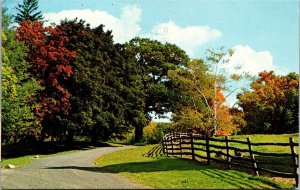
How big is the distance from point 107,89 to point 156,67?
11505 millimetres

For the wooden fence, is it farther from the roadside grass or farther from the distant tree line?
the distant tree line

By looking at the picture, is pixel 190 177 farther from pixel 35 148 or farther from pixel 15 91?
pixel 35 148

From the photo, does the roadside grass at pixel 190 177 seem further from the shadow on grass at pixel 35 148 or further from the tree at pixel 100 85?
the tree at pixel 100 85

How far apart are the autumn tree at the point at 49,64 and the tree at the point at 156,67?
13.5 metres

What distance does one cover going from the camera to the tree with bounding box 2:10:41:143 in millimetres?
27906

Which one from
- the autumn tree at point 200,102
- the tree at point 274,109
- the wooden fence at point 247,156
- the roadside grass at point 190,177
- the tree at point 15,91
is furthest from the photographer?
the tree at point 274,109

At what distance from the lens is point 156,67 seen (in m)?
51.8

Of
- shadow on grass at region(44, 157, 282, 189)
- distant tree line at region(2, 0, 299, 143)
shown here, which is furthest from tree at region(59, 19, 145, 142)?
shadow on grass at region(44, 157, 282, 189)

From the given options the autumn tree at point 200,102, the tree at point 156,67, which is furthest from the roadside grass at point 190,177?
the tree at point 156,67

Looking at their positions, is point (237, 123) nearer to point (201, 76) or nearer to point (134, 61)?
point (201, 76)

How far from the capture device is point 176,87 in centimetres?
5038

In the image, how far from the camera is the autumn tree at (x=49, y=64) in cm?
3562

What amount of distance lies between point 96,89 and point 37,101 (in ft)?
17.7

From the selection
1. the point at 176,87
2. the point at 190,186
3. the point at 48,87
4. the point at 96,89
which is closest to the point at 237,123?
the point at 176,87
